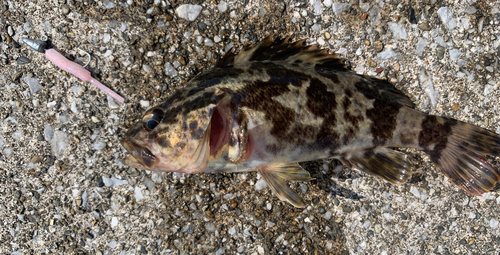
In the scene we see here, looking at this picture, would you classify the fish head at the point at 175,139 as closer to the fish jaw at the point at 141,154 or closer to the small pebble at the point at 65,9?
the fish jaw at the point at 141,154

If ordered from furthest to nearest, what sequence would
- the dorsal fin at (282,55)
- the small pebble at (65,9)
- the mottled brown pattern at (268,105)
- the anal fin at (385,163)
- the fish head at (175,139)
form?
the small pebble at (65,9) → the anal fin at (385,163) → the dorsal fin at (282,55) → the mottled brown pattern at (268,105) → the fish head at (175,139)

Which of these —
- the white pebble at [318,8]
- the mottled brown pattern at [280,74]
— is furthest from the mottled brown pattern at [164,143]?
the white pebble at [318,8]

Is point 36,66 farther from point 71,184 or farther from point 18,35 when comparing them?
point 71,184

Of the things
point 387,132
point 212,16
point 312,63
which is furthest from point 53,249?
point 387,132

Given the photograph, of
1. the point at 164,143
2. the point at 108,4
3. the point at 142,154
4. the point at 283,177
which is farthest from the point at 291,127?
the point at 108,4

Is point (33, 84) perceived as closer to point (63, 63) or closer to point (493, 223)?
point (63, 63)

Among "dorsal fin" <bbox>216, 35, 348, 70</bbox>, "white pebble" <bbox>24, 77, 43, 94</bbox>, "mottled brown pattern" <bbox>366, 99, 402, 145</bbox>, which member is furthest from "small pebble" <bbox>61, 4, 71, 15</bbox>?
"mottled brown pattern" <bbox>366, 99, 402, 145</bbox>
